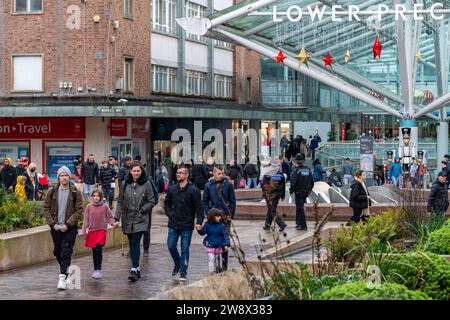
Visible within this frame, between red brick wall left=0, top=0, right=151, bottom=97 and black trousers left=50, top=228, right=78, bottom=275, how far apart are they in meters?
28.1

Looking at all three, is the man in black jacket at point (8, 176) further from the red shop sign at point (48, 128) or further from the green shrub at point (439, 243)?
the green shrub at point (439, 243)

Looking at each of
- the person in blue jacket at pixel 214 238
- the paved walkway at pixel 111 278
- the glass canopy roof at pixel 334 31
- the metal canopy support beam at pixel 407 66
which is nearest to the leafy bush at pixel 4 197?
the paved walkway at pixel 111 278

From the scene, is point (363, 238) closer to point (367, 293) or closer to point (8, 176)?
point (367, 293)

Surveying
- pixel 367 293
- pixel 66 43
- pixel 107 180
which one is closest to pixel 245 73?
pixel 66 43

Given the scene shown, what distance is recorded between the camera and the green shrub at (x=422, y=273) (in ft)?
34.3

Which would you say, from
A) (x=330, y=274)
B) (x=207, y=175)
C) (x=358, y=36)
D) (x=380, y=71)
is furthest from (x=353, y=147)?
(x=330, y=274)

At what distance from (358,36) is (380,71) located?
82.0 feet

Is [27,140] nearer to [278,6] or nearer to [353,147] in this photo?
[278,6]

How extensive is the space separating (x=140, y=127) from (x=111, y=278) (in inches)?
1201

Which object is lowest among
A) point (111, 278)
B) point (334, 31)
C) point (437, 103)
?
point (111, 278)

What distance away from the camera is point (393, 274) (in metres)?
10.7

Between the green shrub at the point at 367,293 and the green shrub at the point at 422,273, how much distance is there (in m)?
1.60

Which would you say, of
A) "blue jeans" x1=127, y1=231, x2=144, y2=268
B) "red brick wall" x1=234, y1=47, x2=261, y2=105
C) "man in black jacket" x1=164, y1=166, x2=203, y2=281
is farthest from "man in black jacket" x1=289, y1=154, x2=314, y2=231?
"red brick wall" x1=234, y1=47, x2=261, y2=105

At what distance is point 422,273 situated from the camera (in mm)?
10562
